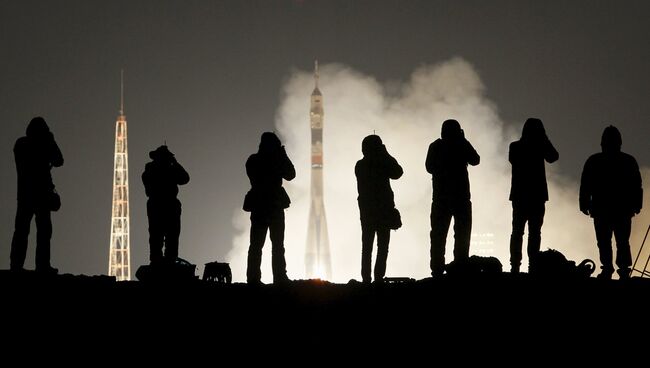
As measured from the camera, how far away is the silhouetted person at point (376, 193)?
66.4ft

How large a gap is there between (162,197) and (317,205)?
134 metres

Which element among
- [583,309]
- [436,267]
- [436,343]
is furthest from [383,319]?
[436,267]

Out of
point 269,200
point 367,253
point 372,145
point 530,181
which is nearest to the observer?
point 530,181

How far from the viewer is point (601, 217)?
1941cm

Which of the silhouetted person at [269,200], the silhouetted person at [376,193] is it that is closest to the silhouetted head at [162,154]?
the silhouetted person at [269,200]

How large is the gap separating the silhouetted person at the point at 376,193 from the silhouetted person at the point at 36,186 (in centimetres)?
470

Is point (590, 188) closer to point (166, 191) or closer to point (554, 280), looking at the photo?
point (554, 280)

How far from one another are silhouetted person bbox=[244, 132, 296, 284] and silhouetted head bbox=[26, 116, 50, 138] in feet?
10.5

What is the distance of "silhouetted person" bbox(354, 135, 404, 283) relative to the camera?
20250mm

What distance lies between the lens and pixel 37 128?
761 inches

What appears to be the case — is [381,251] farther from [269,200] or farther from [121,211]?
[121,211]

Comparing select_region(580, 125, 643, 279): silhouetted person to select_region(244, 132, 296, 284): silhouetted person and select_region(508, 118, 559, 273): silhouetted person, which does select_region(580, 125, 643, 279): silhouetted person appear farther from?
select_region(244, 132, 296, 284): silhouetted person

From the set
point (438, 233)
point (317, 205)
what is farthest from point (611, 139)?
point (317, 205)

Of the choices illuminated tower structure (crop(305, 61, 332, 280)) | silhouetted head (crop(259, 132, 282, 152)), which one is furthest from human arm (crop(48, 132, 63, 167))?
illuminated tower structure (crop(305, 61, 332, 280))
